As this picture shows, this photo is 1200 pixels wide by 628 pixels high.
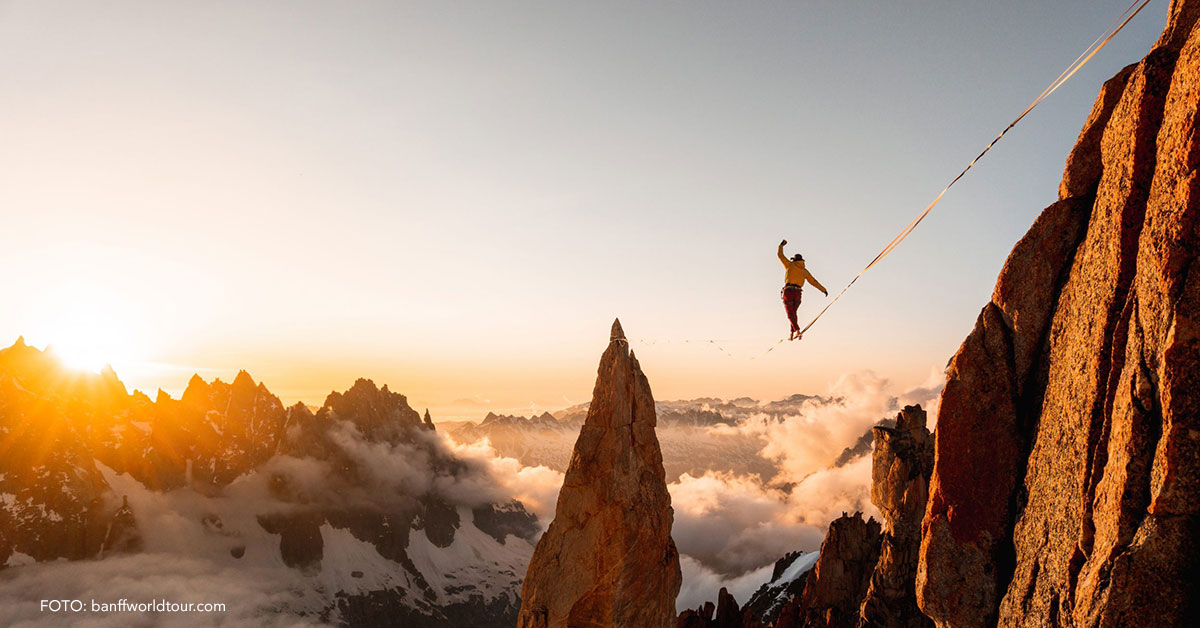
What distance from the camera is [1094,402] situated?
12016 mm

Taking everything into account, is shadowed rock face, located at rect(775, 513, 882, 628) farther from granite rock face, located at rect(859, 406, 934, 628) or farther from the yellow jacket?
the yellow jacket

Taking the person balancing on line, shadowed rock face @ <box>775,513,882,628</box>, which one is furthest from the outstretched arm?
shadowed rock face @ <box>775,513,882,628</box>

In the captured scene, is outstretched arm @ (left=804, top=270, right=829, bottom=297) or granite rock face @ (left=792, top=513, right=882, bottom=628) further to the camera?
granite rock face @ (left=792, top=513, right=882, bottom=628)

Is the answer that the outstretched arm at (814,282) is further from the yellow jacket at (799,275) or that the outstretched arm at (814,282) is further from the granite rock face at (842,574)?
the granite rock face at (842,574)

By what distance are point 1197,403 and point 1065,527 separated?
12.1 ft

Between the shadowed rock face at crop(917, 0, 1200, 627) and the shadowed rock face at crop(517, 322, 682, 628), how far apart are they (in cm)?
2764

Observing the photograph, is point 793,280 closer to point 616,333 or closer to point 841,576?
point 616,333

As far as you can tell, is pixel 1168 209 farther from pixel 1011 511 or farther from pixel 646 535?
pixel 646 535

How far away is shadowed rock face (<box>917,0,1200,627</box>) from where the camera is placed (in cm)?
1034

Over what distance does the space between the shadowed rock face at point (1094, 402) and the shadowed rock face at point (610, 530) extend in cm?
2764

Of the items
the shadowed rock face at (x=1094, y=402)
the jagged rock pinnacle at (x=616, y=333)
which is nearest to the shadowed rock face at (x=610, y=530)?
the jagged rock pinnacle at (x=616, y=333)

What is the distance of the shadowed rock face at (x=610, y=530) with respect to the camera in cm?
4034

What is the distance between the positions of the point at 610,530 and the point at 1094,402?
33.1 m

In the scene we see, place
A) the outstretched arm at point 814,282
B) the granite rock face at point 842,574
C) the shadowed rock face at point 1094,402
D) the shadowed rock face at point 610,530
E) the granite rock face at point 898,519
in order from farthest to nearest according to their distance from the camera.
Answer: the granite rock face at point 842,574 < the granite rock face at point 898,519 < the shadowed rock face at point 610,530 < the outstretched arm at point 814,282 < the shadowed rock face at point 1094,402
